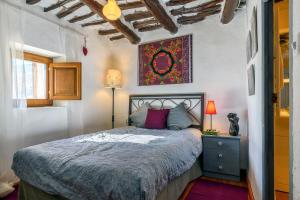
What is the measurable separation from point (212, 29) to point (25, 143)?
11.7 ft

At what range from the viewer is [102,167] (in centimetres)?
146

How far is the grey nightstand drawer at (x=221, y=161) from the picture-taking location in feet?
8.91

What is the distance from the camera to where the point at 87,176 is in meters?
1.45

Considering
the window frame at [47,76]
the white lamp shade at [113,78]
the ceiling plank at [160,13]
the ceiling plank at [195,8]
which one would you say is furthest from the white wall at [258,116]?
the window frame at [47,76]

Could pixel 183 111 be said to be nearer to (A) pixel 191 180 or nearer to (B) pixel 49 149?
(A) pixel 191 180

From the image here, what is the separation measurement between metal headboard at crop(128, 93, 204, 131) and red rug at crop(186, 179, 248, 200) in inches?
38.6

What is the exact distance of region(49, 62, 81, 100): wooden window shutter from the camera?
3.30 meters

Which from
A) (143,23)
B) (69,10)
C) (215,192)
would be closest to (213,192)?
(215,192)

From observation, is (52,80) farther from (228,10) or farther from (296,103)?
(296,103)

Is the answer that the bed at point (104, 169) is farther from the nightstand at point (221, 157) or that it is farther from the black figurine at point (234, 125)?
the black figurine at point (234, 125)

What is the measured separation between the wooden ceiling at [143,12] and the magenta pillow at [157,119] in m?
1.54

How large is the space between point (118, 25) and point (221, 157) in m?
2.78

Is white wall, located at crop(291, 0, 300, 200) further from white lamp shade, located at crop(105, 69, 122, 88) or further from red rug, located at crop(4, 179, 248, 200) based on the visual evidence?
white lamp shade, located at crop(105, 69, 122, 88)

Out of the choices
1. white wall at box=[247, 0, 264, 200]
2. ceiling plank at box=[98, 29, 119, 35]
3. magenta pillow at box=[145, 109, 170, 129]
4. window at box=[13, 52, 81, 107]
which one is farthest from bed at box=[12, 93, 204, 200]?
ceiling plank at box=[98, 29, 119, 35]
